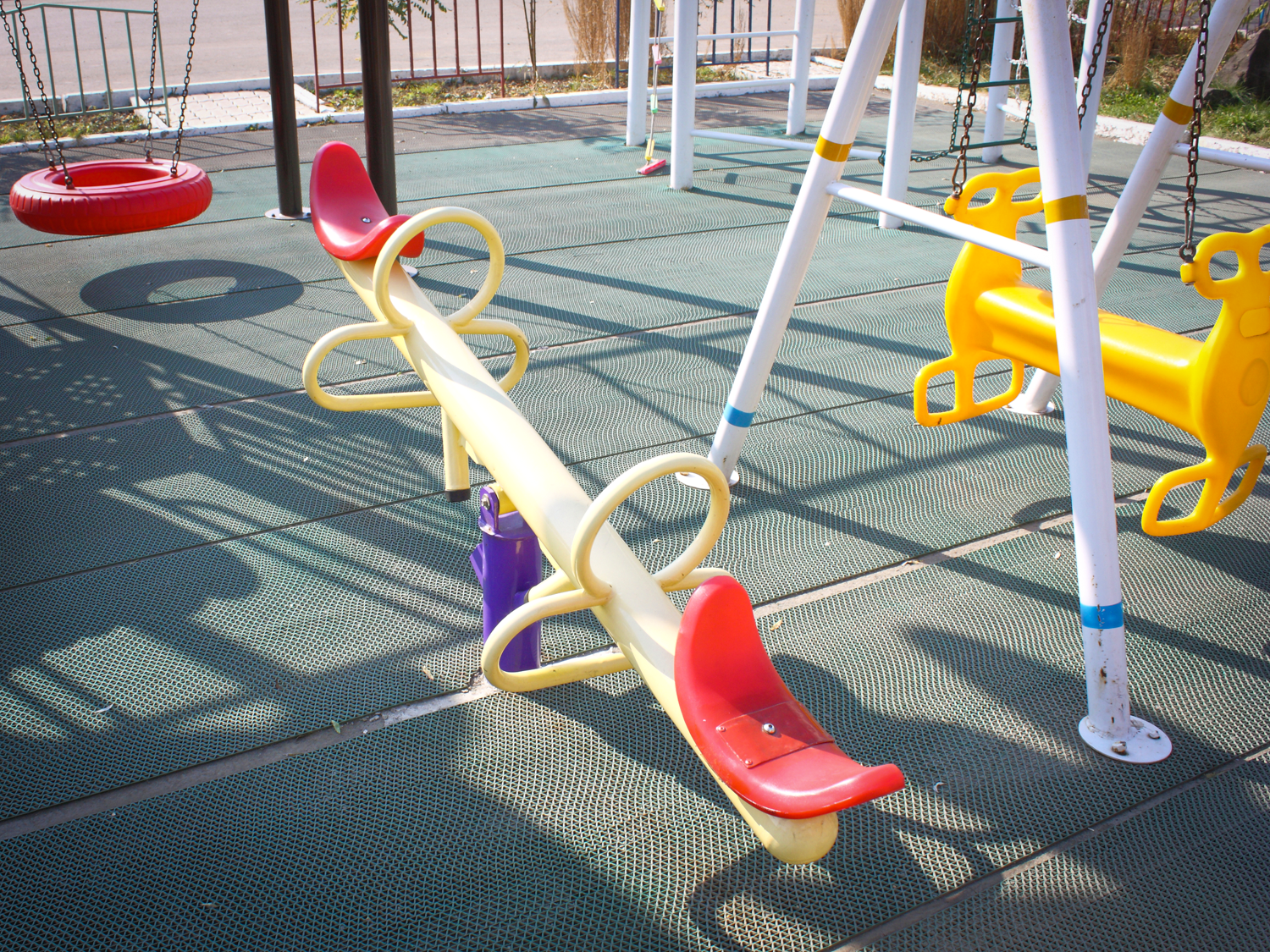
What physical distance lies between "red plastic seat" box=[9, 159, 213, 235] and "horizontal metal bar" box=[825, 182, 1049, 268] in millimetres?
2637

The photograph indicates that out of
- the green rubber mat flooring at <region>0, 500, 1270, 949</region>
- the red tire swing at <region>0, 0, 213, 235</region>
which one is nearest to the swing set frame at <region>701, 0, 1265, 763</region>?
the green rubber mat flooring at <region>0, 500, 1270, 949</region>

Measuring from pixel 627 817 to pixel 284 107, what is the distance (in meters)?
4.64

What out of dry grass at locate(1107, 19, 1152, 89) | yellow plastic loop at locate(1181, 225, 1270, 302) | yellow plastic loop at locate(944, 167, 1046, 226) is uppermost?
dry grass at locate(1107, 19, 1152, 89)

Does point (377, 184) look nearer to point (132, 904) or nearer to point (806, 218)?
point (806, 218)

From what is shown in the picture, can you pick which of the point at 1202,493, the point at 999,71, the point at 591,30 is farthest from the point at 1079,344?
the point at 591,30

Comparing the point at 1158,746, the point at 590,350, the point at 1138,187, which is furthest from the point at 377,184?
the point at 1158,746

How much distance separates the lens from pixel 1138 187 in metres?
2.66

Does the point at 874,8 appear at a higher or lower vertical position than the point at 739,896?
higher

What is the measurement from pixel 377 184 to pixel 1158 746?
416 centimetres

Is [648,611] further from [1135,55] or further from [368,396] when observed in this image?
[1135,55]

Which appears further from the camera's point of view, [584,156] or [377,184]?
[584,156]

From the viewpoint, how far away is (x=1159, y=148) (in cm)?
257

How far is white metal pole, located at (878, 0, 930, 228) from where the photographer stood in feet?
16.0

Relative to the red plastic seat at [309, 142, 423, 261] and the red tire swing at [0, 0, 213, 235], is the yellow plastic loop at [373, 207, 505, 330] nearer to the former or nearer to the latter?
the red plastic seat at [309, 142, 423, 261]
